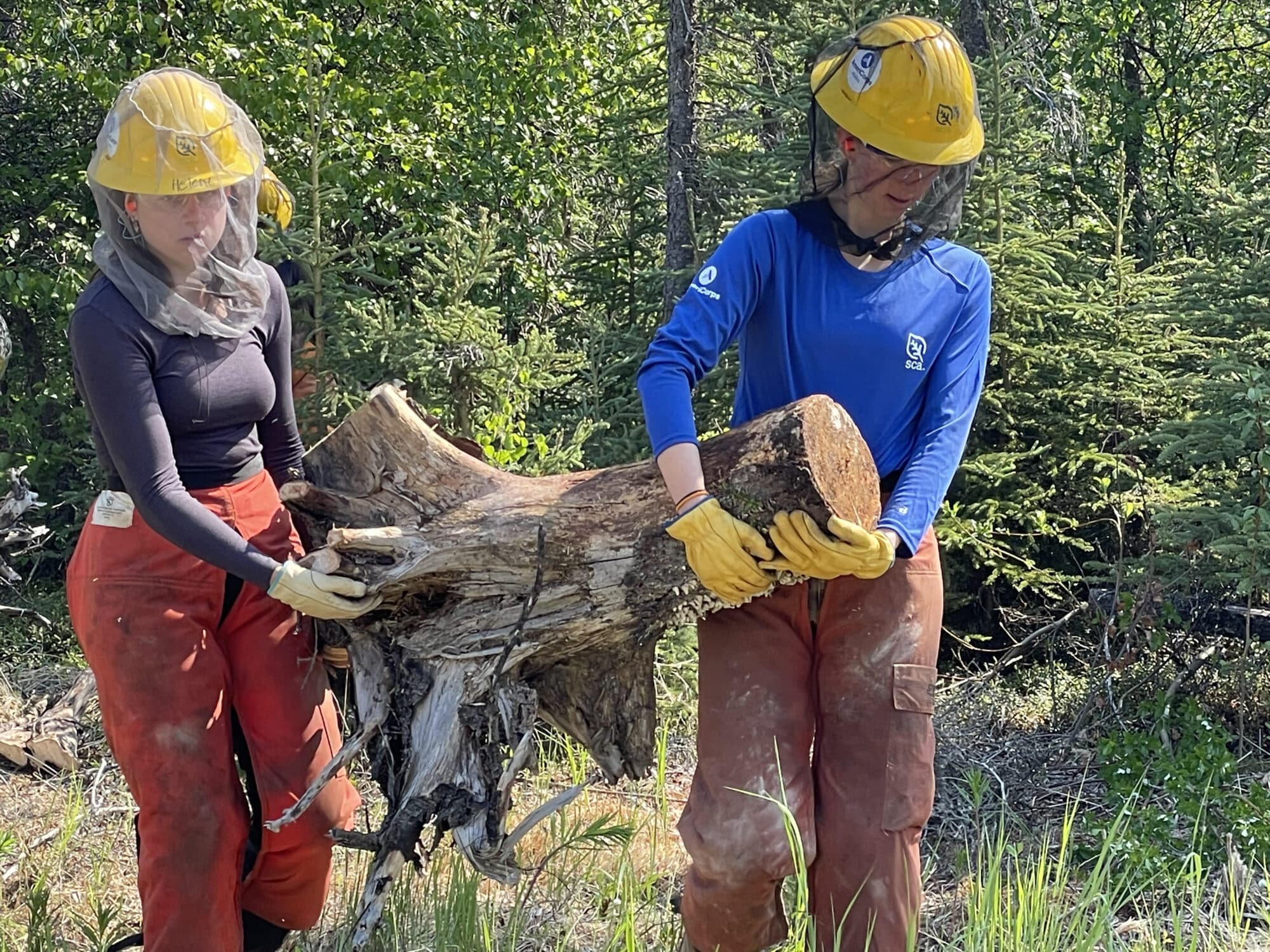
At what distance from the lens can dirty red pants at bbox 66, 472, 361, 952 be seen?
2.80 metres

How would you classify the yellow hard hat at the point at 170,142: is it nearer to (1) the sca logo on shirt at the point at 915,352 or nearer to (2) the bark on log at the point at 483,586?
(2) the bark on log at the point at 483,586

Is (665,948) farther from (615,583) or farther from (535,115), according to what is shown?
(535,115)

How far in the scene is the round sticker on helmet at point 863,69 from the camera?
9.12 feet

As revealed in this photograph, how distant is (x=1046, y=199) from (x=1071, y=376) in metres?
1.99

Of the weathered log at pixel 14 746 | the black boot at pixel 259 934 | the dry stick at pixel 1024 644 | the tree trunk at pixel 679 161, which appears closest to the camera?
the black boot at pixel 259 934

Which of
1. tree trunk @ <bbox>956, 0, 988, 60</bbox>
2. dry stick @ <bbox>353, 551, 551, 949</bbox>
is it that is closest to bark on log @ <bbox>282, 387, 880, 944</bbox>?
dry stick @ <bbox>353, 551, 551, 949</bbox>

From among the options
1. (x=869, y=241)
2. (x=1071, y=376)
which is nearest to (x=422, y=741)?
(x=869, y=241)

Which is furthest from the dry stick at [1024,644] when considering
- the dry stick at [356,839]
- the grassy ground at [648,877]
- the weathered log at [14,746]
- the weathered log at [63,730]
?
the weathered log at [14,746]

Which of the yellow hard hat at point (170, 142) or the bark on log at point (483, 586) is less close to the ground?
the yellow hard hat at point (170, 142)

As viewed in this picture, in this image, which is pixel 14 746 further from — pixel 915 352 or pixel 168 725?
pixel 915 352

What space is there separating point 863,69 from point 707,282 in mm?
606

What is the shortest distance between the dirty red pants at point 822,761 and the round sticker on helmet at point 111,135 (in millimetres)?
1754

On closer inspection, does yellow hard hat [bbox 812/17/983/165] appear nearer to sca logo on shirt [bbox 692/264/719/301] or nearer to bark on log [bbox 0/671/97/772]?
sca logo on shirt [bbox 692/264/719/301]

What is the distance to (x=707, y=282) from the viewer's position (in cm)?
278
